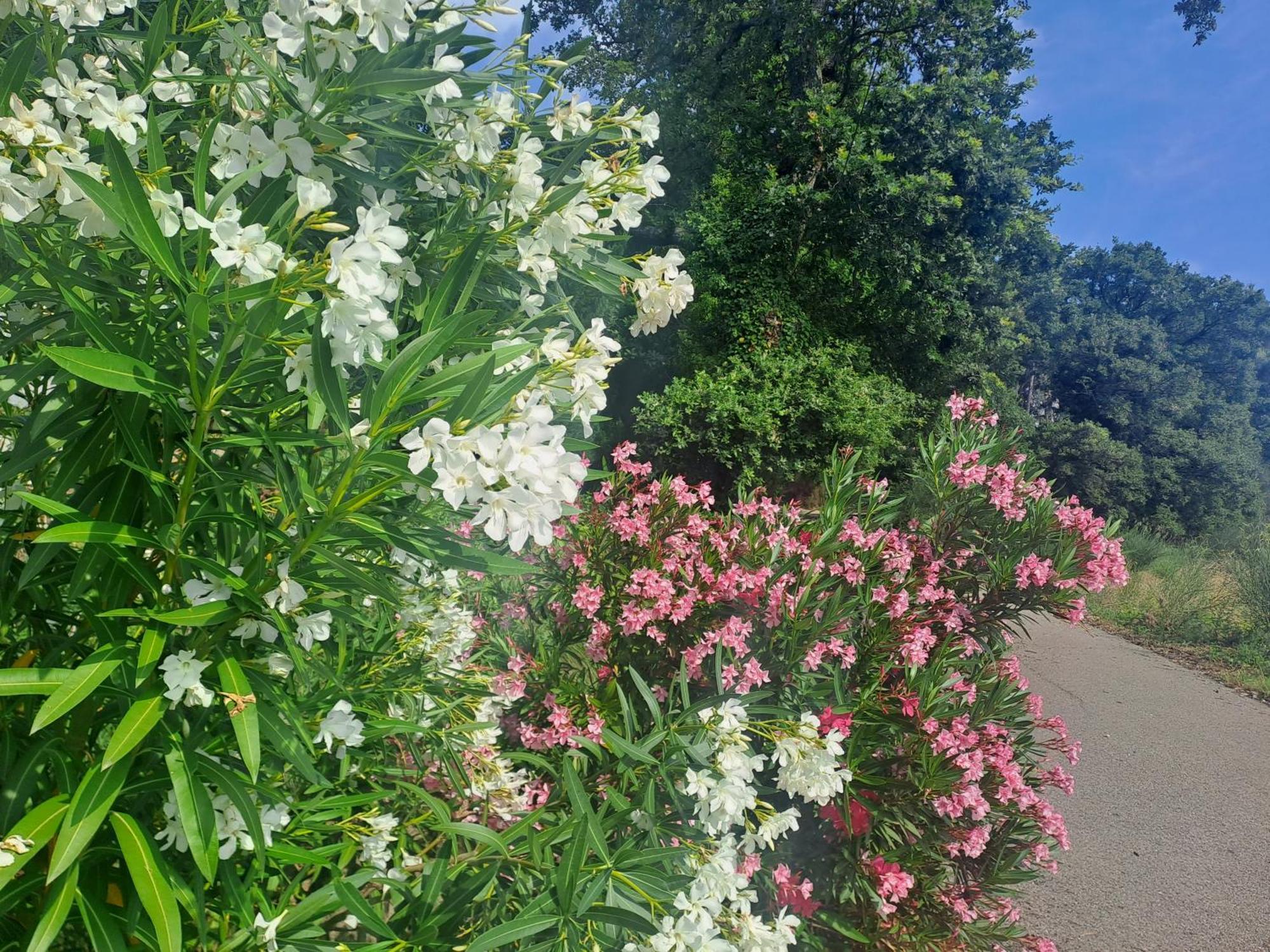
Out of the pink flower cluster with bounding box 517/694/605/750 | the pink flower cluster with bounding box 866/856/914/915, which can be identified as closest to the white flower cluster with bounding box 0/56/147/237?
the pink flower cluster with bounding box 517/694/605/750

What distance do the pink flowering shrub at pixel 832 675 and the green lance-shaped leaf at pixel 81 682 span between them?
53.1 inches

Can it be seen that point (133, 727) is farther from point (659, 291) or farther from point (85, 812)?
point (659, 291)

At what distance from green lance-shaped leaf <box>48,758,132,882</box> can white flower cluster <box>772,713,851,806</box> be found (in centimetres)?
131

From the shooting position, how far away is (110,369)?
30.7 inches

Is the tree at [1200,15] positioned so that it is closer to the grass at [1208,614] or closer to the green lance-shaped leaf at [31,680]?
the grass at [1208,614]

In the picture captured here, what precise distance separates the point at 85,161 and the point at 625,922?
4.41 feet

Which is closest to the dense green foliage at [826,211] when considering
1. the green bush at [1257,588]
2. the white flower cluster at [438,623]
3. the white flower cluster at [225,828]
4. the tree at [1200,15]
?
the tree at [1200,15]

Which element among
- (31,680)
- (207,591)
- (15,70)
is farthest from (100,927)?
(15,70)

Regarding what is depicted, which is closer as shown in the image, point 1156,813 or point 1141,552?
point 1156,813

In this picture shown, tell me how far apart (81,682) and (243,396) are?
0.37 m

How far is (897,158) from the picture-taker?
33.2 feet

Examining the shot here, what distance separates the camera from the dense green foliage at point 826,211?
10.0 meters

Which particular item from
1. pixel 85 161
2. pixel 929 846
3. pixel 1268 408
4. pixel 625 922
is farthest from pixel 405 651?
pixel 1268 408

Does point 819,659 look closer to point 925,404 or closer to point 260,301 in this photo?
point 260,301
